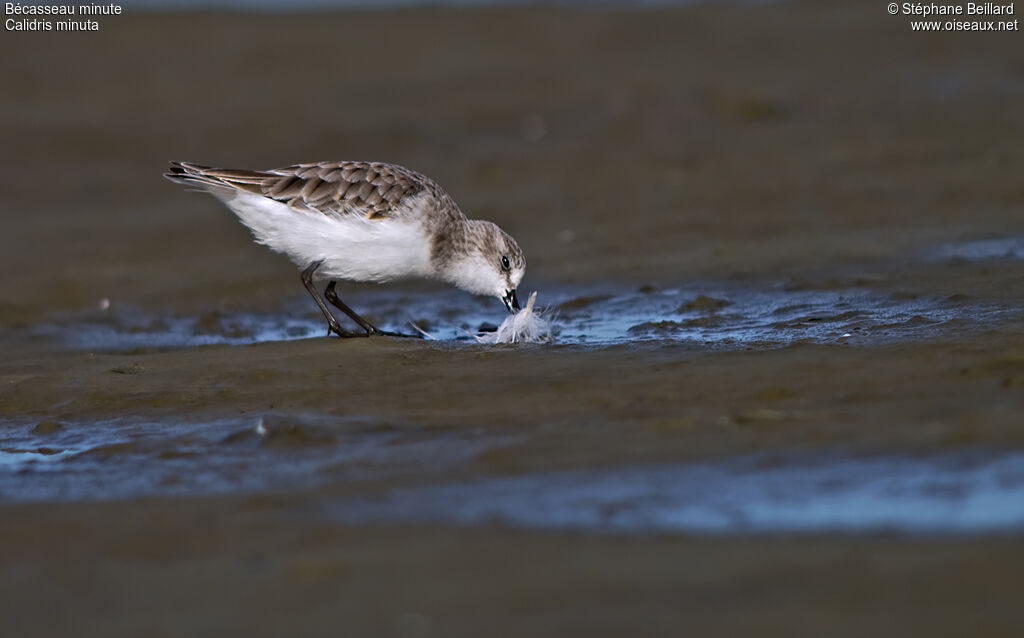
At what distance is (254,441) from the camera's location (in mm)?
5844

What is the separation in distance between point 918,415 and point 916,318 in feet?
6.69

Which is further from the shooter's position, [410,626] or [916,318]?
[916,318]

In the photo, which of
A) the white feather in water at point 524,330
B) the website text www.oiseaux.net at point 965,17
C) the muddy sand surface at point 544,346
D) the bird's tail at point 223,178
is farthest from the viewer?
the website text www.oiseaux.net at point 965,17

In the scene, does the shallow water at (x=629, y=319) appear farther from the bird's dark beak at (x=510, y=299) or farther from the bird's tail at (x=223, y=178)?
the bird's tail at (x=223, y=178)

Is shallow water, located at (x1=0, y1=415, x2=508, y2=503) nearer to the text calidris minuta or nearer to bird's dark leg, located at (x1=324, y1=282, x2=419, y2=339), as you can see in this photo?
bird's dark leg, located at (x1=324, y1=282, x2=419, y2=339)

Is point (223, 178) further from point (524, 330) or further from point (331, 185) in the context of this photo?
point (524, 330)

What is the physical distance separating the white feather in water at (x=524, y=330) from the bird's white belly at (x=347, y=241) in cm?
88

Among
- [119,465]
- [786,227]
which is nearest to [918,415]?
[119,465]

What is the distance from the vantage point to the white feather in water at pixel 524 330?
7.70m

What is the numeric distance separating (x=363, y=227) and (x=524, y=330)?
1316 mm

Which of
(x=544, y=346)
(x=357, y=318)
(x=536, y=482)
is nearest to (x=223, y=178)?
(x=357, y=318)

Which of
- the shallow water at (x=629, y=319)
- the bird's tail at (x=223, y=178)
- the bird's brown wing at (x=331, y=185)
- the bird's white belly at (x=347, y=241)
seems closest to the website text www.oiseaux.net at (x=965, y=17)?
the shallow water at (x=629, y=319)

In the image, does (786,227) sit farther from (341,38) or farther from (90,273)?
(341,38)

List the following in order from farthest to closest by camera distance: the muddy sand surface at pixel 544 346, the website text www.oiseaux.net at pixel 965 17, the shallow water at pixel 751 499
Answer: the website text www.oiseaux.net at pixel 965 17 → the shallow water at pixel 751 499 → the muddy sand surface at pixel 544 346
